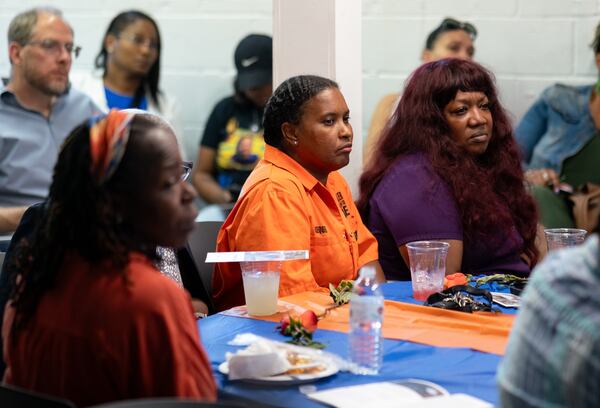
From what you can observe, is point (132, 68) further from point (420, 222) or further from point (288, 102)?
point (420, 222)

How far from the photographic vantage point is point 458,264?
9.75 ft

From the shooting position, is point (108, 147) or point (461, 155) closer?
point (108, 147)

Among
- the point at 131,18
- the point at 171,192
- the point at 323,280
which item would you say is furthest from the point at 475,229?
the point at 131,18

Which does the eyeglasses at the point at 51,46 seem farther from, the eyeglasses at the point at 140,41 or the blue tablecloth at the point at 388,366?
the blue tablecloth at the point at 388,366

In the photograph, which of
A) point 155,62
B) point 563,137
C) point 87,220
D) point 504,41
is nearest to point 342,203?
point 87,220

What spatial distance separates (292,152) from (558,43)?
223 centimetres

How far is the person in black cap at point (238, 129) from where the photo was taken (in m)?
4.80

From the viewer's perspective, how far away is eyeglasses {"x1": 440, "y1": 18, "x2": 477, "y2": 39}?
4.66 m

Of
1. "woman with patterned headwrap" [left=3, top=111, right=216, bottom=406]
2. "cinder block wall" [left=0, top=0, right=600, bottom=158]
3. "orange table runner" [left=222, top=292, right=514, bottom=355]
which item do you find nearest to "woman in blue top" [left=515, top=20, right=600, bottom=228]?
"cinder block wall" [left=0, top=0, right=600, bottom=158]

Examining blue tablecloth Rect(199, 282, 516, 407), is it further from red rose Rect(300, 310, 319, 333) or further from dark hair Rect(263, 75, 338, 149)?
dark hair Rect(263, 75, 338, 149)

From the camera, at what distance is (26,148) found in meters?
4.22

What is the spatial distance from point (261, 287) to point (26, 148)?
7.48 feet

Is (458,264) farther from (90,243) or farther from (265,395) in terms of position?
(90,243)

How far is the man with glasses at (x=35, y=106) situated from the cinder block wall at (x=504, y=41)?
145 centimetres
